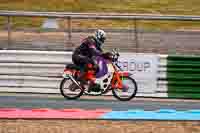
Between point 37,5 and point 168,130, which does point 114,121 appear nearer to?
point 168,130

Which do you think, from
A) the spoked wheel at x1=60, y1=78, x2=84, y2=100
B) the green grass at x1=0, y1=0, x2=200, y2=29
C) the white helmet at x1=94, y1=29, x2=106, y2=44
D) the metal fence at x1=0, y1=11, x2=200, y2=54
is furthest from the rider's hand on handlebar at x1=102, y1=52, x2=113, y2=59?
the green grass at x1=0, y1=0, x2=200, y2=29

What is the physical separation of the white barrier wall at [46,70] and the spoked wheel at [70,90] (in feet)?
1.32

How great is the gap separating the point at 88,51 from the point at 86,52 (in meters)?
0.07

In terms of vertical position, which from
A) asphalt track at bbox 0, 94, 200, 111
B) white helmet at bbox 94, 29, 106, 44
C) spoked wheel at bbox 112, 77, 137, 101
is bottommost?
asphalt track at bbox 0, 94, 200, 111

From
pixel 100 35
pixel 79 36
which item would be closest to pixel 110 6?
pixel 79 36

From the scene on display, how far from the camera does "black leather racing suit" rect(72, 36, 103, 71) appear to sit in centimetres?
1647

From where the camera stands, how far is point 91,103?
16047mm

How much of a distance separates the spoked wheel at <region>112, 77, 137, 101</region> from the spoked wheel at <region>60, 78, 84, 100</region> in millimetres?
848

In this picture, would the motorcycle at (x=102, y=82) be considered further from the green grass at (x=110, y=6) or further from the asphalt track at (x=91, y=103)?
the green grass at (x=110, y=6)

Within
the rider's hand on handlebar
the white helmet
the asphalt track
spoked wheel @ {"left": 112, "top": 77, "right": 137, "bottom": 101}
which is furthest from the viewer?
spoked wheel @ {"left": 112, "top": 77, "right": 137, "bottom": 101}

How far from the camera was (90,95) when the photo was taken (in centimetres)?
1719

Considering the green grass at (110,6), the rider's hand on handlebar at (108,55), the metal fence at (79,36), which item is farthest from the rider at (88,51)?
the green grass at (110,6)

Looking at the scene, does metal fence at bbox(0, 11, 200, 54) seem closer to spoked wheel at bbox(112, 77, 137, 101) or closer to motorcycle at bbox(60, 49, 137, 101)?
motorcycle at bbox(60, 49, 137, 101)

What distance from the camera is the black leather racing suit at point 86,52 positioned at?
A: 16.5 m
